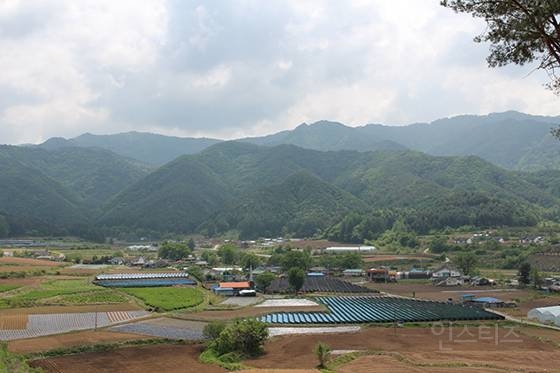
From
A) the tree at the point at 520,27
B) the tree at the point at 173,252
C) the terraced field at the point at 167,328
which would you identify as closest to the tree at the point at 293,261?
the tree at the point at 173,252

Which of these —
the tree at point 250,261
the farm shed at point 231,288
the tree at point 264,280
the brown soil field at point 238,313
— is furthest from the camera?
the tree at point 250,261

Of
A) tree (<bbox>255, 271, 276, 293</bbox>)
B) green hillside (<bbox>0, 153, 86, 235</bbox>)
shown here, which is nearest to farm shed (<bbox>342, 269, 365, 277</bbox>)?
tree (<bbox>255, 271, 276, 293</bbox>)

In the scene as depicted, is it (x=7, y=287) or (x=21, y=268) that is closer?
(x=7, y=287)

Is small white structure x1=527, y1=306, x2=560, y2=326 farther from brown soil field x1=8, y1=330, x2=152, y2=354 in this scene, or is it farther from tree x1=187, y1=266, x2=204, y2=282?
tree x1=187, y1=266, x2=204, y2=282

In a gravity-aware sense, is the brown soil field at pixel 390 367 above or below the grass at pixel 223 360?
above

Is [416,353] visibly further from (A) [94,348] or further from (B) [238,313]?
(B) [238,313]

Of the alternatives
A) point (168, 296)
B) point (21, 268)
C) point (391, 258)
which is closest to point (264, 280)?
point (168, 296)

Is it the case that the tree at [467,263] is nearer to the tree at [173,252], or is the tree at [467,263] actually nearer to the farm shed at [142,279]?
the farm shed at [142,279]
